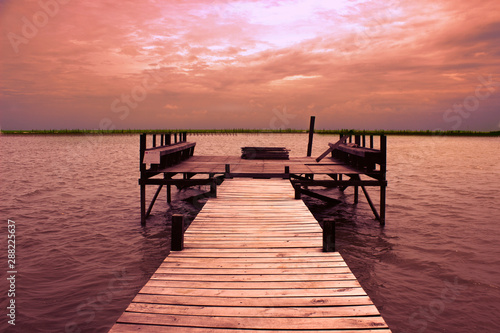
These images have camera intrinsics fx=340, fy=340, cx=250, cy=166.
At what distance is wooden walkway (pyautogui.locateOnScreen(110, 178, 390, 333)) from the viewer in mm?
3918

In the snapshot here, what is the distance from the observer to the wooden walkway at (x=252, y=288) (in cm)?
392

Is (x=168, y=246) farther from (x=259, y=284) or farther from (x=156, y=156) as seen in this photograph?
(x=259, y=284)

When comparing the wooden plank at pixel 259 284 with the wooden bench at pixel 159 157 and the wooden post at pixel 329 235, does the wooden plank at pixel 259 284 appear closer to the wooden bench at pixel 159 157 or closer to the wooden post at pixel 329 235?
the wooden post at pixel 329 235

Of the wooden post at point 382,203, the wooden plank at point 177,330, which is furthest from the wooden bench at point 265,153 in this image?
the wooden plank at point 177,330

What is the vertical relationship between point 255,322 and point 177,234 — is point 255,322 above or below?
below

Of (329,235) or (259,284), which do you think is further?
(329,235)

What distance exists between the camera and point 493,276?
8.44 meters

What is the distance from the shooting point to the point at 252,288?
15.7 ft

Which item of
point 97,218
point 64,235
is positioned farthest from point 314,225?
point 97,218

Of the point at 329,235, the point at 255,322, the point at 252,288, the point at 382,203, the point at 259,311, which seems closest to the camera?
the point at 255,322

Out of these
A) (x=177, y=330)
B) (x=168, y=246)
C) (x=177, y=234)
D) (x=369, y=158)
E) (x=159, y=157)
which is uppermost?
(x=369, y=158)

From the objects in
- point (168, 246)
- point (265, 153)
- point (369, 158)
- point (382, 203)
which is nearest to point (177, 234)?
point (168, 246)

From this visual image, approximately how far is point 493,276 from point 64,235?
41.9 ft

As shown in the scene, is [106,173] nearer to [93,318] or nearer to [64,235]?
[64,235]
